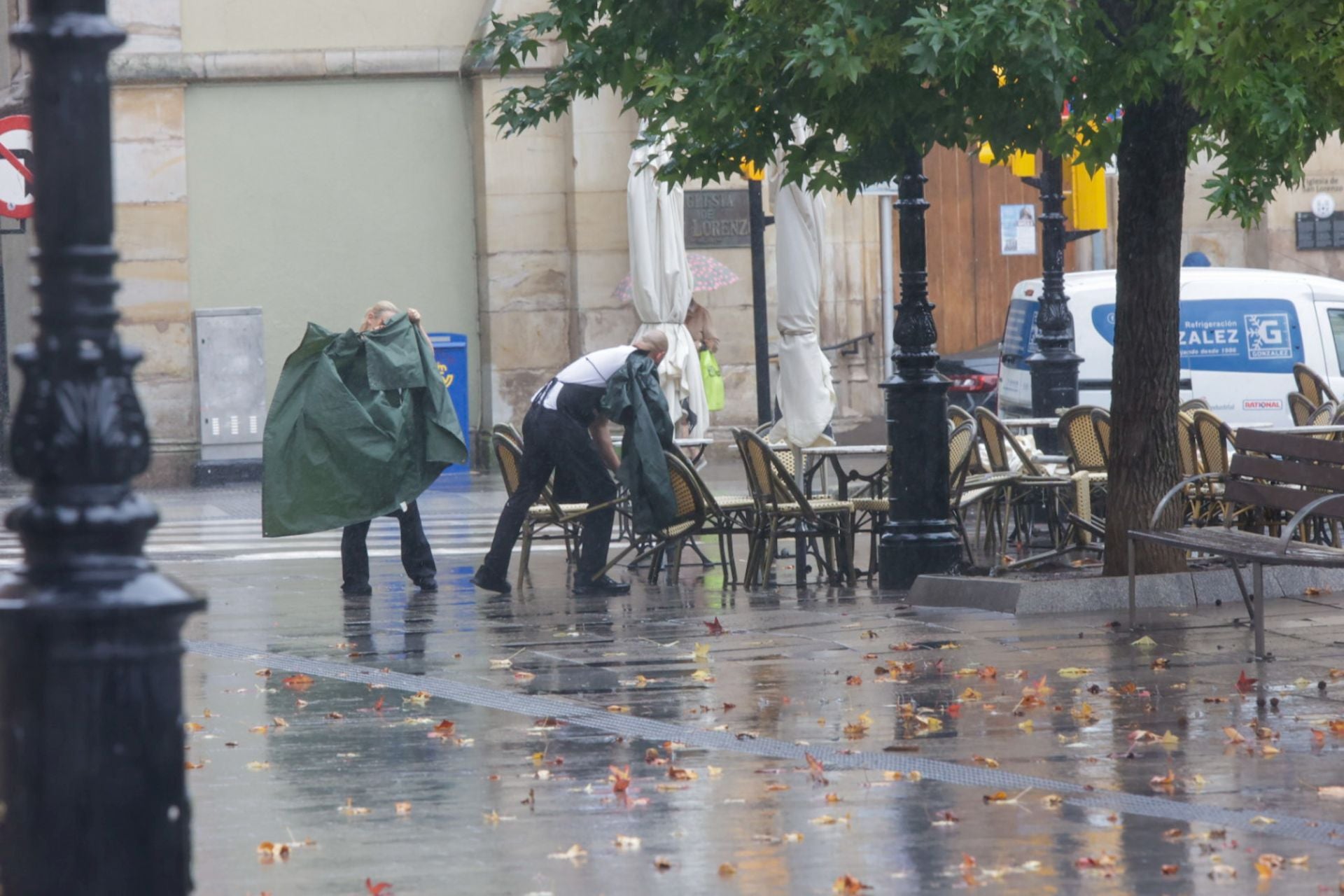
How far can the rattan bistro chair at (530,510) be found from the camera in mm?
13172

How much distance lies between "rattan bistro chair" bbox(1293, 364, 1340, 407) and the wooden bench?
646 cm

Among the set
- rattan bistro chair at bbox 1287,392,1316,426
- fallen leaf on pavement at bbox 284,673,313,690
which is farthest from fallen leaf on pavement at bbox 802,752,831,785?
rattan bistro chair at bbox 1287,392,1316,426

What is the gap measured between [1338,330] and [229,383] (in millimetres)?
11334

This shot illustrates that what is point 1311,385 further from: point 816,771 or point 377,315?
point 816,771

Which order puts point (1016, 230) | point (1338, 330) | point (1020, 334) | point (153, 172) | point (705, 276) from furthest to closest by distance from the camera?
point (1016, 230)
point (705, 276)
point (153, 172)
point (1020, 334)
point (1338, 330)

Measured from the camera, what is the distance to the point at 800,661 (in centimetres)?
919

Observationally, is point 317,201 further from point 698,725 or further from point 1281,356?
point 698,725

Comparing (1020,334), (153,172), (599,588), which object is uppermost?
(153,172)

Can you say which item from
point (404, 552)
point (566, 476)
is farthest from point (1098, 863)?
point (404, 552)

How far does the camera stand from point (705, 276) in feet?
77.3

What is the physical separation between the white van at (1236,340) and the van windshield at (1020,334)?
68 mm

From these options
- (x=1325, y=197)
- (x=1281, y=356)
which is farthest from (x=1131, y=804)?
(x=1325, y=197)

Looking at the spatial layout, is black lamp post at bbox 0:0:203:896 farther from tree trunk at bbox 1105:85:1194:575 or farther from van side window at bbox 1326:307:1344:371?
van side window at bbox 1326:307:1344:371

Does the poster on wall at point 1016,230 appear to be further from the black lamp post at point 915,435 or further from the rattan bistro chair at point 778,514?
the black lamp post at point 915,435
